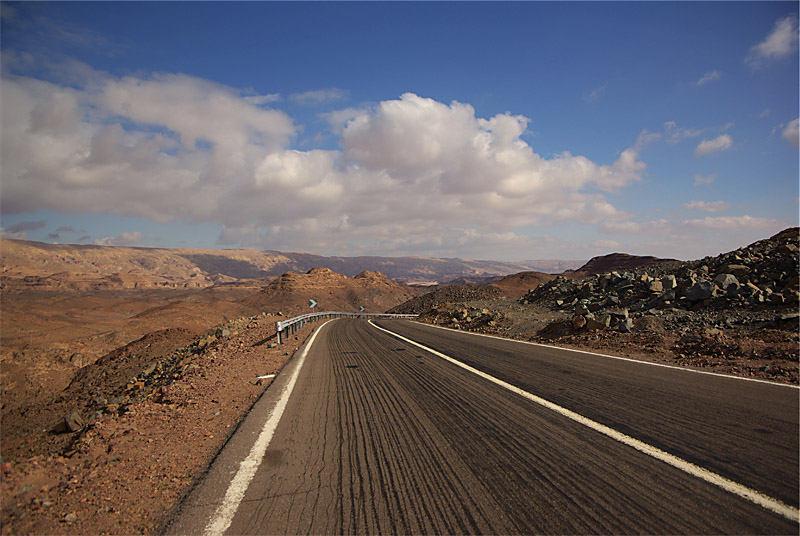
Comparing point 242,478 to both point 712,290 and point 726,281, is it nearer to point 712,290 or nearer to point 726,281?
point 712,290

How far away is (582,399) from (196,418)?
565 centimetres

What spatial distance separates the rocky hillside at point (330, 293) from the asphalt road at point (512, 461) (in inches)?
2604

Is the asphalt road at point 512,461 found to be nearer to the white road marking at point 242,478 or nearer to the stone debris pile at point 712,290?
the white road marking at point 242,478

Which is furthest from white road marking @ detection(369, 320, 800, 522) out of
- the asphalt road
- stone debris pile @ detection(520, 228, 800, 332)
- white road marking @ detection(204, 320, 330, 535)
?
stone debris pile @ detection(520, 228, 800, 332)

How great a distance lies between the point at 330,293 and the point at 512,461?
277 feet

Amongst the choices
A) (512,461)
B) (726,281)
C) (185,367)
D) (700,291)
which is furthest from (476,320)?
(512,461)

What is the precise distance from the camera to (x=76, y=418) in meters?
6.52

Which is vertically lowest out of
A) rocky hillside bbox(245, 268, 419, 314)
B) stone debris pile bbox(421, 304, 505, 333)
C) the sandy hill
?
rocky hillside bbox(245, 268, 419, 314)

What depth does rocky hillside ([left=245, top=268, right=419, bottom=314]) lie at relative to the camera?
2880 inches

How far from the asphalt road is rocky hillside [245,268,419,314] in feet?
217

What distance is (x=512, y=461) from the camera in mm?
→ 3309

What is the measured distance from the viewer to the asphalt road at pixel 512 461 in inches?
98.0

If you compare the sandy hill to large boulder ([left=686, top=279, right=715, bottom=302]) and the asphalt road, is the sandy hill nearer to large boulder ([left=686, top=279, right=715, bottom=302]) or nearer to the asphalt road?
large boulder ([left=686, top=279, right=715, bottom=302])

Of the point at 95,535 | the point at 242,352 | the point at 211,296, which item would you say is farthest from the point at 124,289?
the point at 95,535
